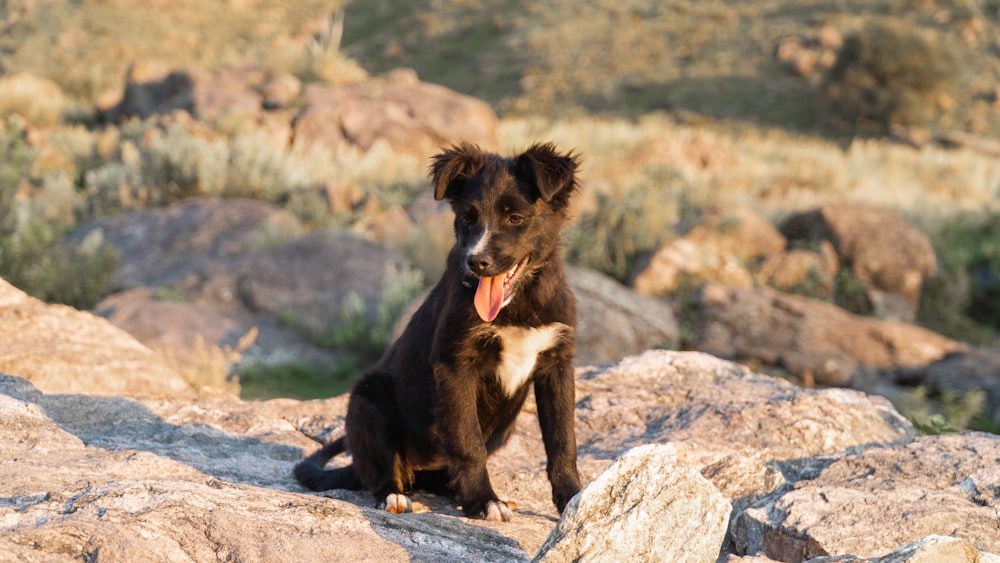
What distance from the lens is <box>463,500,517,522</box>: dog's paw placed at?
4.27 m

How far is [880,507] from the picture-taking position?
396 cm

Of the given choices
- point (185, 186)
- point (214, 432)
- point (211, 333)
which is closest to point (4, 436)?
point (214, 432)

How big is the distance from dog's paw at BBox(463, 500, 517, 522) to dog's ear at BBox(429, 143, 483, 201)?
153 cm

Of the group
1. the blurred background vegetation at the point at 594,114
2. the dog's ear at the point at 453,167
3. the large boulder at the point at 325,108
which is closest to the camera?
the dog's ear at the point at 453,167

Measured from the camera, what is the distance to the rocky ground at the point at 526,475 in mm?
3162

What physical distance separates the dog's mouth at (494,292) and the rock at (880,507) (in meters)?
1.47

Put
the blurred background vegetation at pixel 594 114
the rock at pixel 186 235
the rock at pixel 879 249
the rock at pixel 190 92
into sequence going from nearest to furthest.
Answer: the rock at pixel 186 235, the rock at pixel 879 249, the blurred background vegetation at pixel 594 114, the rock at pixel 190 92

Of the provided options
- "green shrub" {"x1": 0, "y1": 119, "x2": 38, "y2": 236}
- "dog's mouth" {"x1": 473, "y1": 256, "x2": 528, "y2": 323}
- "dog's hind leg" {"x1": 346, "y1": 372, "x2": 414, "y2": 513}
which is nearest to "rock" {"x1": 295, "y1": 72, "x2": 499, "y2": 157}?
"green shrub" {"x1": 0, "y1": 119, "x2": 38, "y2": 236}

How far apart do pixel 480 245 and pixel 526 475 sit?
1402mm

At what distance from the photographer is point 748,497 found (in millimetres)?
4625

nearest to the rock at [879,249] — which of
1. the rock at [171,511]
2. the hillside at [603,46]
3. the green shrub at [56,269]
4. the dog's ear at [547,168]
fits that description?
the green shrub at [56,269]

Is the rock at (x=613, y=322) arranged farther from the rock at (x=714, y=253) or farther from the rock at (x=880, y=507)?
the rock at (x=880, y=507)

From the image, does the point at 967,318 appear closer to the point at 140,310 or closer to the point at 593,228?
the point at 593,228

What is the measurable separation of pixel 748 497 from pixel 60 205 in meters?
14.2
